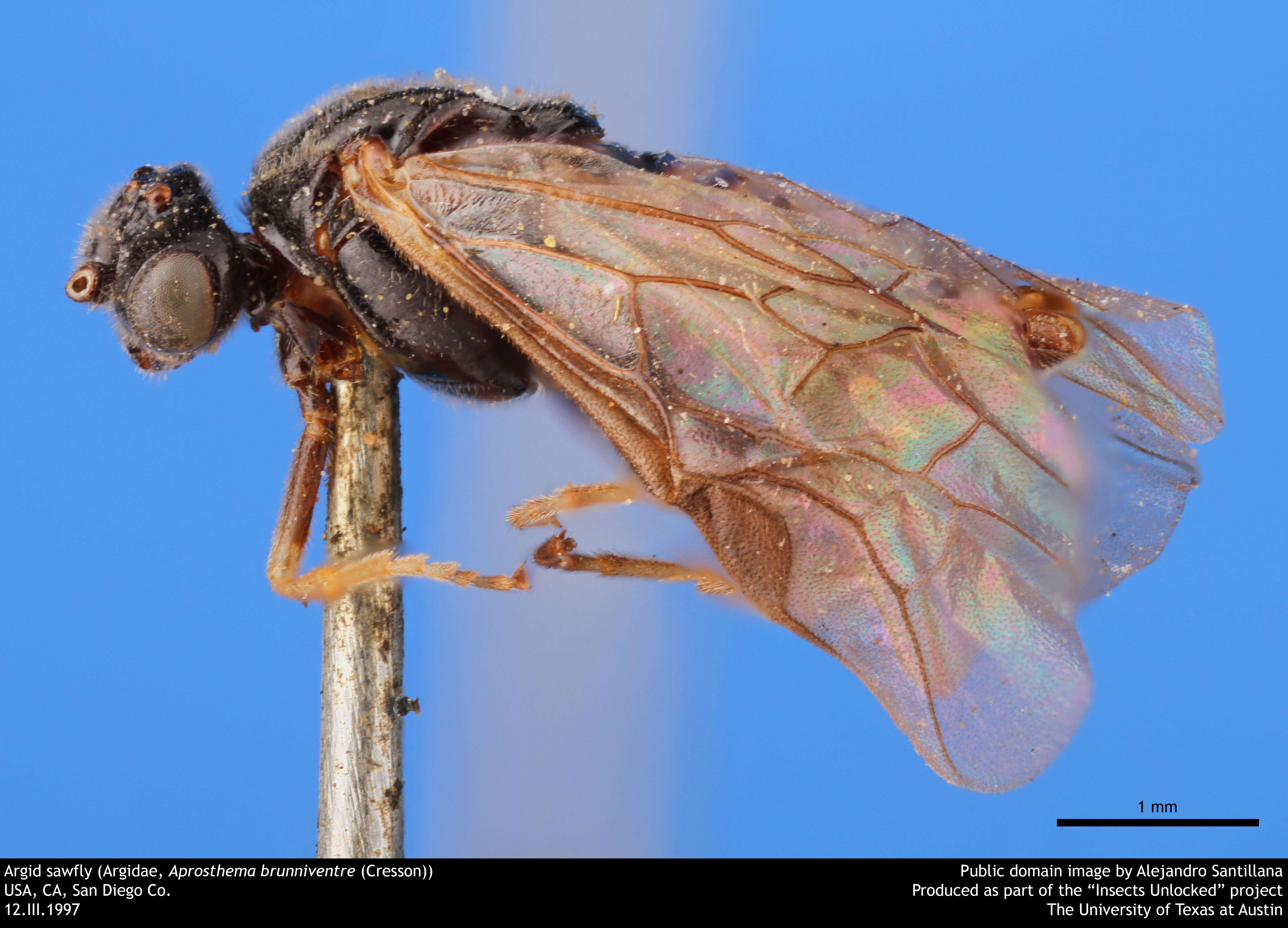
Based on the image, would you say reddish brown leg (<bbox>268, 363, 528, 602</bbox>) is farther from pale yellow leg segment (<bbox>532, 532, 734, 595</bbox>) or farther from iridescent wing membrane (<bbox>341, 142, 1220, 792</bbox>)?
iridescent wing membrane (<bbox>341, 142, 1220, 792</bbox>)

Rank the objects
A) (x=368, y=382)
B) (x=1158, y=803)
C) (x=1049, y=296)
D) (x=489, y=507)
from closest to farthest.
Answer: (x=1049, y=296) < (x=368, y=382) < (x=1158, y=803) < (x=489, y=507)

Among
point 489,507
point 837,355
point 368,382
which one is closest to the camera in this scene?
point 837,355

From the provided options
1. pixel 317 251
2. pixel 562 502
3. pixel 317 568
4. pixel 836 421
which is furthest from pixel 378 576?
pixel 836 421

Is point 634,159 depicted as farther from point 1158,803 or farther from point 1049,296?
point 1158,803

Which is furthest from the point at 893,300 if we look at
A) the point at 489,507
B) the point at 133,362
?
the point at 489,507

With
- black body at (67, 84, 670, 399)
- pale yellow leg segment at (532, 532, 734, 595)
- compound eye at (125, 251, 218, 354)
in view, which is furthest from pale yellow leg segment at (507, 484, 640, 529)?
compound eye at (125, 251, 218, 354)

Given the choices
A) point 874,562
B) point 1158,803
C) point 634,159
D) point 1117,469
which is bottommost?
point 1158,803
